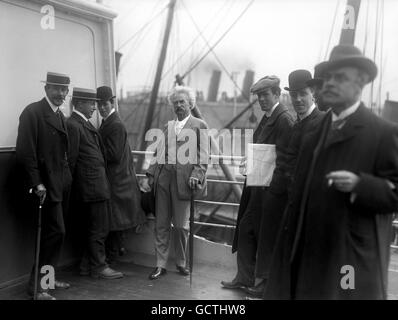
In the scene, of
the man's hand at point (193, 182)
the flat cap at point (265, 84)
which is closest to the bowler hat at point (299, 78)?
the flat cap at point (265, 84)

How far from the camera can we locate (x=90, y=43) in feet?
16.7

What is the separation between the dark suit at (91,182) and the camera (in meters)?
4.28

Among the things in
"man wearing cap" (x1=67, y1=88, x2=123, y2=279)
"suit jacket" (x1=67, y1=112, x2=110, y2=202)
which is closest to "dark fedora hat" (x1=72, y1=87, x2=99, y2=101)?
"man wearing cap" (x1=67, y1=88, x2=123, y2=279)

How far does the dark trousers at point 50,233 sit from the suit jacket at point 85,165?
0.40 m

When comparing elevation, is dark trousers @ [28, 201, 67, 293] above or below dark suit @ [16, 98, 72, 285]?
below

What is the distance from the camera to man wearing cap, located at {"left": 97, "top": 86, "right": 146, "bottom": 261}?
461 centimetres

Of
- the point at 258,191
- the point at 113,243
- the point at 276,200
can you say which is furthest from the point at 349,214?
the point at 113,243

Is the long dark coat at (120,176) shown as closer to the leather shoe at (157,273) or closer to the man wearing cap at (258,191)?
the leather shoe at (157,273)

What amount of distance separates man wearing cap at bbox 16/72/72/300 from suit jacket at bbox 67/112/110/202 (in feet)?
0.81

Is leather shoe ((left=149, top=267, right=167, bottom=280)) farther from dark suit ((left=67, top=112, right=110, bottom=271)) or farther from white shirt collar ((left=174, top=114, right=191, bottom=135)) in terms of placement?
white shirt collar ((left=174, top=114, right=191, bottom=135))

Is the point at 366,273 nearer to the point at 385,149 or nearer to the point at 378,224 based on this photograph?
the point at 378,224

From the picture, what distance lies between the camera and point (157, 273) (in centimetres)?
456
